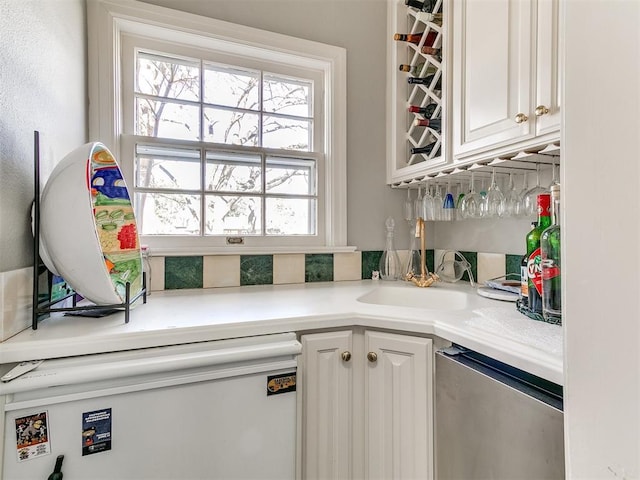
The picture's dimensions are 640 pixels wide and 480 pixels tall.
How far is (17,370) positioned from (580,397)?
3.23 ft

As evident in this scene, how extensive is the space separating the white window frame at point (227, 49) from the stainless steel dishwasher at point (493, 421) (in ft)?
3.06

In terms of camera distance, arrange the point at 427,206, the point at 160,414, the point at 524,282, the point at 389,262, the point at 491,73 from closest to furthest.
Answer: the point at 160,414 → the point at 524,282 → the point at 491,73 → the point at 427,206 → the point at 389,262

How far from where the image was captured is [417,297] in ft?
5.13

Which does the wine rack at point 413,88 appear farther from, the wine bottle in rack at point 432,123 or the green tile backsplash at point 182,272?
the green tile backsplash at point 182,272

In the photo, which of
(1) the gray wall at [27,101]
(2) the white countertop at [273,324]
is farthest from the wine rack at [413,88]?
(1) the gray wall at [27,101]

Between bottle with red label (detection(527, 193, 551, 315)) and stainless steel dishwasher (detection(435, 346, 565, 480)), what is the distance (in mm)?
250

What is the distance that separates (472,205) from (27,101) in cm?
153

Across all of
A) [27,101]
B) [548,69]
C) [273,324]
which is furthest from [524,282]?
[27,101]

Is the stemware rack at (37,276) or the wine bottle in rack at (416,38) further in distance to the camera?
the wine bottle in rack at (416,38)

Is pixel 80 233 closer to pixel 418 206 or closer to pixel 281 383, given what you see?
pixel 281 383

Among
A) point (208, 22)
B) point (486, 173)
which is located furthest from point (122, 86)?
point (486, 173)

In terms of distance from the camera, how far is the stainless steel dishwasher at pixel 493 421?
2.22 feet

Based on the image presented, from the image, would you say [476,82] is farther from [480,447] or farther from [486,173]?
[480,447]

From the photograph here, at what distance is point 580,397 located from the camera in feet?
1.16
